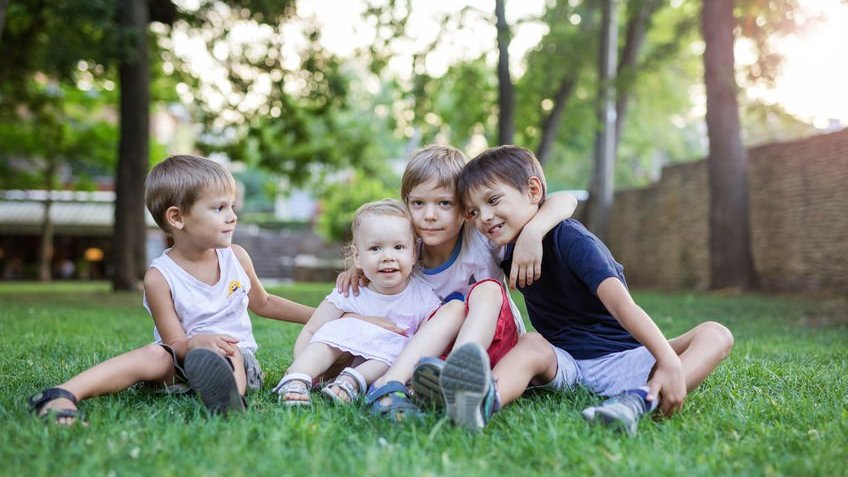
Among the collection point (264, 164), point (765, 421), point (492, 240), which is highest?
point (264, 164)

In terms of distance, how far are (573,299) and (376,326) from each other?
82 cm

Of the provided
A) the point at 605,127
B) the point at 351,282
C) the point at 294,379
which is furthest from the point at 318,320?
the point at 605,127

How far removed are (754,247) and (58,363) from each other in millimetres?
11307

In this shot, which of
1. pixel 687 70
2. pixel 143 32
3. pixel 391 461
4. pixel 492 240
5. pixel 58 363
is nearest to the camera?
pixel 391 461

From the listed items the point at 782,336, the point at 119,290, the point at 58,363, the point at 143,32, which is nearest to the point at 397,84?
the point at 143,32

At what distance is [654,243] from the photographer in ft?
54.7

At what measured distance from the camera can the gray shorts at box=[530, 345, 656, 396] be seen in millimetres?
2885

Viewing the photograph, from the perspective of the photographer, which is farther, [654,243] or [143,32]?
[654,243]

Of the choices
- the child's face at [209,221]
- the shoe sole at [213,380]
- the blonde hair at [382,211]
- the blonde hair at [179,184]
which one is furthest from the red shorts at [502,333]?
the blonde hair at [179,184]

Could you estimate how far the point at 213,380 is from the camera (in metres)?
2.46

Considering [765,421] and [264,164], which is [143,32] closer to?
[264,164]

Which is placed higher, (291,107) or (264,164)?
(291,107)

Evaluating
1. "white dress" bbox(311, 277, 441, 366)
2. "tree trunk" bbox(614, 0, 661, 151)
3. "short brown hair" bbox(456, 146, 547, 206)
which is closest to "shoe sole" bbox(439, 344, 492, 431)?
"white dress" bbox(311, 277, 441, 366)

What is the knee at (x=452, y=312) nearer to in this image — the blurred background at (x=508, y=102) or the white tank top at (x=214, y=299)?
the white tank top at (x=214, y=299)
